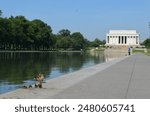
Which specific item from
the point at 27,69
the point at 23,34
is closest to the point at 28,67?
the point at 27,69

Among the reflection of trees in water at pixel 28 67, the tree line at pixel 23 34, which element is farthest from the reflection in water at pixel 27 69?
the tree line at pixel 23 34

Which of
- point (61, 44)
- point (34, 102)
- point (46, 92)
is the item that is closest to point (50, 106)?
point (34, 102)

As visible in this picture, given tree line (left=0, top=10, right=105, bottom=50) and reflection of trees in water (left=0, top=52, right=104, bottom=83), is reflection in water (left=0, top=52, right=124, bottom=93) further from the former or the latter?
tree line (left=0, top=10, right=105, bottom=50)

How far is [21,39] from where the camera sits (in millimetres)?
120250

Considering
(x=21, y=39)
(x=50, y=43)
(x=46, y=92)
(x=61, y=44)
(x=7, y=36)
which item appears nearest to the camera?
(x=46, y=92)

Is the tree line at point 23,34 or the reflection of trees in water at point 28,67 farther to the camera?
the tree line at point 23,34

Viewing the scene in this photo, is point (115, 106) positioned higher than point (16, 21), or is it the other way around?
point (16, 21)

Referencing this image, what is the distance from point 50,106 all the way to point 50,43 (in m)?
149

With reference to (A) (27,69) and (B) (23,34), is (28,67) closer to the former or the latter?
(A) (27,69)

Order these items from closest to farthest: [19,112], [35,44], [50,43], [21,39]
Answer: [19,112] → [21,39] → [35,44] → [50,43]

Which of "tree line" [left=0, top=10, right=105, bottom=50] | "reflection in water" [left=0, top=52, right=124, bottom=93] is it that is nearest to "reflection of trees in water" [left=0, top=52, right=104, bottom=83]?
"reflection in water" [left=0, top=52, right=124, bottom=93]

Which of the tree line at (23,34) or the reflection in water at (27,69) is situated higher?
the tree line at (23,34)

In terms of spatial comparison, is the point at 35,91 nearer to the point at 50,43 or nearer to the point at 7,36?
the point at 7,36

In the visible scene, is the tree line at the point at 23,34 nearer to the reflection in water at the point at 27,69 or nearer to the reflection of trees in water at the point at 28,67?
the reflection of trees in water at the point at 28,67
